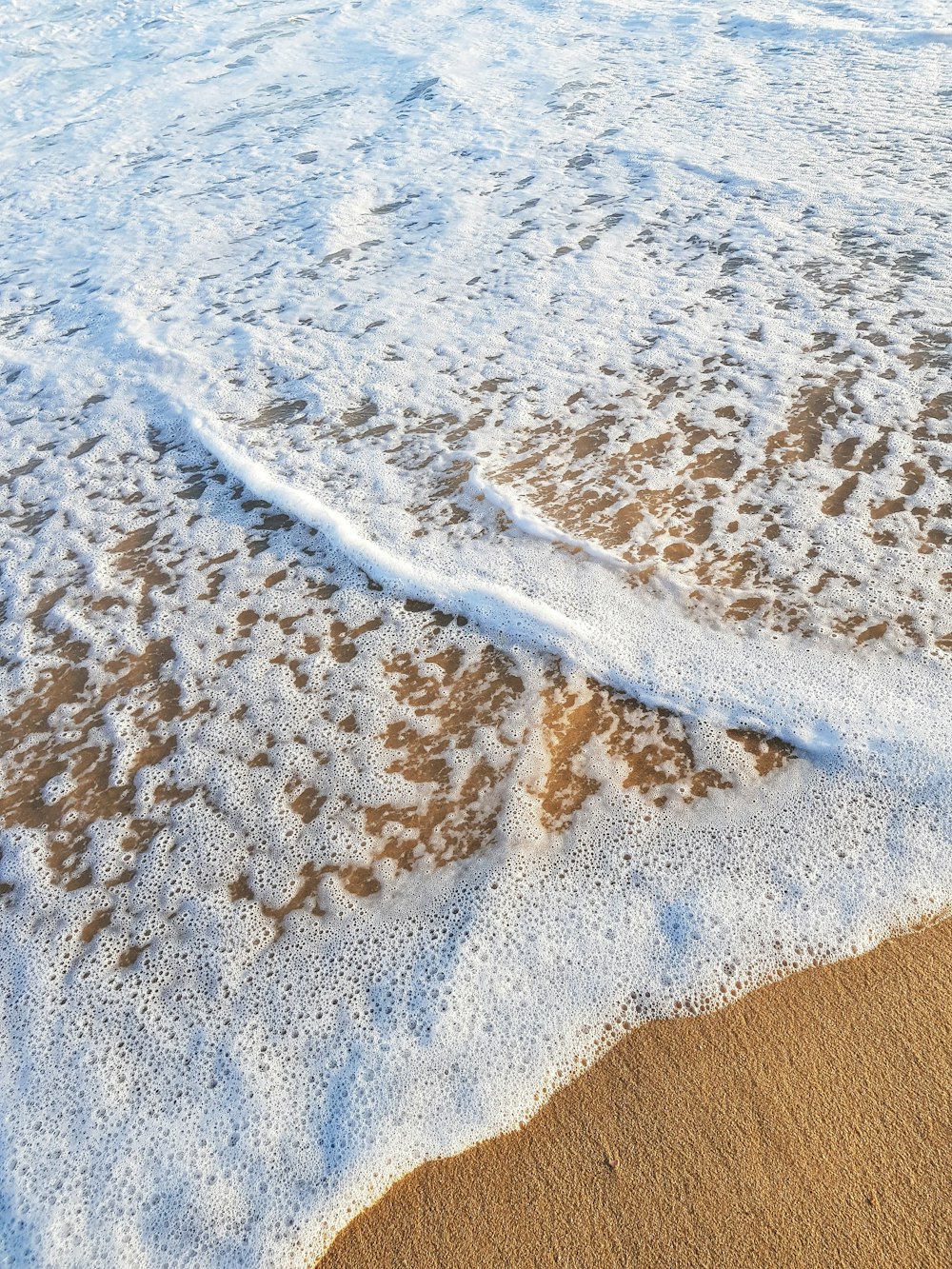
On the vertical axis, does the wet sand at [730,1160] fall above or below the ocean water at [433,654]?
below

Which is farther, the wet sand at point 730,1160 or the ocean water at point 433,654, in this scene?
the ocean water at point 433,654

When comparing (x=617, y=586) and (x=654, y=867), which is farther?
(x=617, y=586)

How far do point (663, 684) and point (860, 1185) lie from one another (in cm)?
147

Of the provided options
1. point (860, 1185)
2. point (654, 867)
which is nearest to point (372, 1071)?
point (654, 867)

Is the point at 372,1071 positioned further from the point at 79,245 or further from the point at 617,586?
the point at 79,245

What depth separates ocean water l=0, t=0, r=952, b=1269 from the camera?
6.92 ft

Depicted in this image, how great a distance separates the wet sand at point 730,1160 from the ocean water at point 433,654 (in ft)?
0.27

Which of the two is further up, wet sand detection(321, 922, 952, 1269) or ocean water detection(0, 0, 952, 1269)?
ocean water detection(0, 0, 952, 1269)

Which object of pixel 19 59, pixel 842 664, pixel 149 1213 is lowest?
pixel 149 1213

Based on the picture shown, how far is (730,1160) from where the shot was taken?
1860mm

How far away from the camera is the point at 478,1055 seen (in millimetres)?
2090

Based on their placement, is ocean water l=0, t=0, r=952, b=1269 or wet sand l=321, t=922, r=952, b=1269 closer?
wet sand l=321, t=922, r=952, b=1269

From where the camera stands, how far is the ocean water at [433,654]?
2.11 meters

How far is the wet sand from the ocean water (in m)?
0.08
